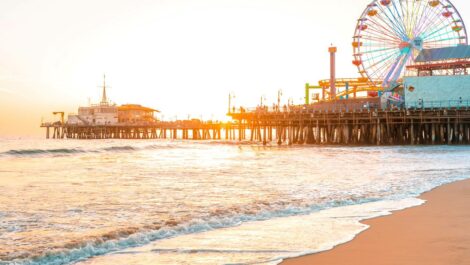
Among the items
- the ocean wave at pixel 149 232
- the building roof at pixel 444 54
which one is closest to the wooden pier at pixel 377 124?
the building roof at pixel 444 54

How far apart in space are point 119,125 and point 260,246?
89.9 metres

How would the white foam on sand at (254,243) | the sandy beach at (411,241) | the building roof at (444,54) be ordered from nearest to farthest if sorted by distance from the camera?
the sandy beach at (411,241), the white foam on sand at (254,243), the building roof at (444,54)

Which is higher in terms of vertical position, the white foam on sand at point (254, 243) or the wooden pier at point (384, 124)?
the wooden pier at point (384, 124)

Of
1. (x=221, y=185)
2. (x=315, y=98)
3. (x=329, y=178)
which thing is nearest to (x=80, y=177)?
(x=221, y=185)

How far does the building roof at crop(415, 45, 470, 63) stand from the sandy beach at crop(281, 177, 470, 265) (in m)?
43.4

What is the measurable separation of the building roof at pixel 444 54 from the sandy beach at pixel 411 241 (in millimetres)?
43405

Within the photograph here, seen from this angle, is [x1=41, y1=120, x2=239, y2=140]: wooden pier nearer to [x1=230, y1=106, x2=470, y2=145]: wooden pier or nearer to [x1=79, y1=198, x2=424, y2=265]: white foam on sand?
[x1=230, y1=106, x2=470, y2=145]: wooden pier

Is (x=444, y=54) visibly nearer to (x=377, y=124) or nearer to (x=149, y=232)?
(x=377, y=124)

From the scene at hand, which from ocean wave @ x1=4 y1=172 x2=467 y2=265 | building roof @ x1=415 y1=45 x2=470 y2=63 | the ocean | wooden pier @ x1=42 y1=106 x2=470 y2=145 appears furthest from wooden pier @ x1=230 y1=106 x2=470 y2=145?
ocean wave @ x1=4 y1=172 x2=467 y2=265

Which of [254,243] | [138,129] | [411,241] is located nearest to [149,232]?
[254,243]

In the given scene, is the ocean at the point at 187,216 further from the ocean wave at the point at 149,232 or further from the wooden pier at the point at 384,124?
the wooden pier at the point at 384,124

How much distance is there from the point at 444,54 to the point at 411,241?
47.6 meters

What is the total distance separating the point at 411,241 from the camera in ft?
19.8

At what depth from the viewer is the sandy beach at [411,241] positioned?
5.17 m
